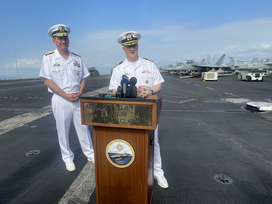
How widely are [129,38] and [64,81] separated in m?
1.28

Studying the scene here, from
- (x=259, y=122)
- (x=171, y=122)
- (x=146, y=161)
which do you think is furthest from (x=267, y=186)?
(x=259, y=122)

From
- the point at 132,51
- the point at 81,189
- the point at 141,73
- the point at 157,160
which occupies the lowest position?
the point at 81,189

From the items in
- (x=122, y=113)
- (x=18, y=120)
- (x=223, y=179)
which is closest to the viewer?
(x=122, y=113)

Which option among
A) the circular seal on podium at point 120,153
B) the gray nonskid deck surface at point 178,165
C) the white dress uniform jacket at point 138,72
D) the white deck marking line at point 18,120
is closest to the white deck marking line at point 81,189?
the gray nonskid deck surface at point 178,165

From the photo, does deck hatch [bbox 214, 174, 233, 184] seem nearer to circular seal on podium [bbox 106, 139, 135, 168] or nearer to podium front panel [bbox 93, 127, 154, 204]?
podium front panel [bbox 93, 127, 154, 204]

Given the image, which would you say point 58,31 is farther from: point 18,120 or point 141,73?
point 18,120

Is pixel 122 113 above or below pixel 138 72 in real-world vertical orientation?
below

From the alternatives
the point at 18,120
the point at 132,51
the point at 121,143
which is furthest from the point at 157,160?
the point at 18,120

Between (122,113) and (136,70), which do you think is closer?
(122,113)

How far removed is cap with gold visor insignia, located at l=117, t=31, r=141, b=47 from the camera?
Result: 211 cm

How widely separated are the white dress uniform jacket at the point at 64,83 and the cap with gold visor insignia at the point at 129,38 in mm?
1046

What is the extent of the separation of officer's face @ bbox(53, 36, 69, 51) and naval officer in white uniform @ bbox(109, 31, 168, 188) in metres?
0.97

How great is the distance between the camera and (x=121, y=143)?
157 centimetres

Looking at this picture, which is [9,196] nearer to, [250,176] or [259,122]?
[250,176]
